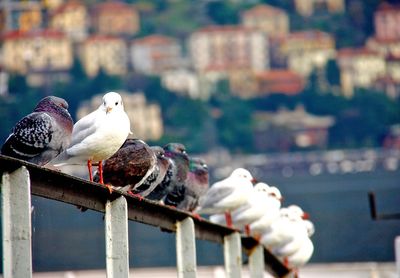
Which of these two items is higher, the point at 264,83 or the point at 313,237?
the point at 264,83

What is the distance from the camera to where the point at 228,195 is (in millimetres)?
14250

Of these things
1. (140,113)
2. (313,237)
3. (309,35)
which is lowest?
(313,237)

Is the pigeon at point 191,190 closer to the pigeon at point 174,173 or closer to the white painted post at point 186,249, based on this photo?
the pigeon at point 174,173

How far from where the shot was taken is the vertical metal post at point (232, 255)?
12.9 meters

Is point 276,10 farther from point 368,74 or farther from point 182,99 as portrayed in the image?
point 182,99

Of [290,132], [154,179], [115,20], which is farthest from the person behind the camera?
[115,20]

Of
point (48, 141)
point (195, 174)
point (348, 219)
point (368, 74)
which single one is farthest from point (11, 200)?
point (368, 74)

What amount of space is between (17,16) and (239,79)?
20.9 m

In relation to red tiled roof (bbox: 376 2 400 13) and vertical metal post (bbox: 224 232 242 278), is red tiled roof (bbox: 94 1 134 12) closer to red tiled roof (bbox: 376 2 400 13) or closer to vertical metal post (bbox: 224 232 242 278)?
red tiled roof (bbox: 376 2 400 13)

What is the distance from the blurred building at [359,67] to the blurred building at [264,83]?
3.61 metres

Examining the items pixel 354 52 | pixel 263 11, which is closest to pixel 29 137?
pixel 354 52

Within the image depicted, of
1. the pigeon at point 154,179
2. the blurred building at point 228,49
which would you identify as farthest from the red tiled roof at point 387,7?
the pigeon at point 154,179

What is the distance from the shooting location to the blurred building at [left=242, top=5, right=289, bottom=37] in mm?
168238

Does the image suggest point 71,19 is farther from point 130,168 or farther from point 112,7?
point 130,168
